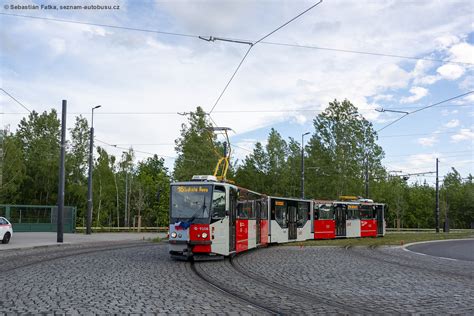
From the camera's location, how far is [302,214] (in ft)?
103

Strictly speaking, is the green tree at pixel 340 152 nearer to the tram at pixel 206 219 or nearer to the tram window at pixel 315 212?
the tram window at pixel 315 212

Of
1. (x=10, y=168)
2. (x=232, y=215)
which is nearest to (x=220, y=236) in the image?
(x=232, y=215)

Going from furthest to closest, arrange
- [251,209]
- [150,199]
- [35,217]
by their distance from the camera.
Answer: [150,199] → [35,217] → [251,209]

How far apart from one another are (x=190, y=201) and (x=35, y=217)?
990 inches

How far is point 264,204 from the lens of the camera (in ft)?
82.5

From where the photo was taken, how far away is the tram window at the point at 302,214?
3088 cm

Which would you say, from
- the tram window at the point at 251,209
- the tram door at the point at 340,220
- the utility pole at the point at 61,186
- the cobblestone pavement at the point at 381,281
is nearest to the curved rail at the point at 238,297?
the cobblestone pavement at the point at 381,281

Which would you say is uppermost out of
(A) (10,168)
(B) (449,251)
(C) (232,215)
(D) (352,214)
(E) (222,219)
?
(A) (10,168)

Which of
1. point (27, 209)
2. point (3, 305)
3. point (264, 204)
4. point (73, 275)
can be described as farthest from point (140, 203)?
point (3, 305)

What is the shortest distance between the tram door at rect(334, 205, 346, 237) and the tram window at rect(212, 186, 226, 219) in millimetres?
19188

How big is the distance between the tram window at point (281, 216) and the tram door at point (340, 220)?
7498 millimetres

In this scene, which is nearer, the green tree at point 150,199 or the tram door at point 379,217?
the tram door at point 379,217

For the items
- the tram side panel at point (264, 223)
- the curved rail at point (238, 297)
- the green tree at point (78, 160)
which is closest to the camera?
the curved rail at point (238, 297)

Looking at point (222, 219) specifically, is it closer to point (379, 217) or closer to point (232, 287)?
point (232, 287)
